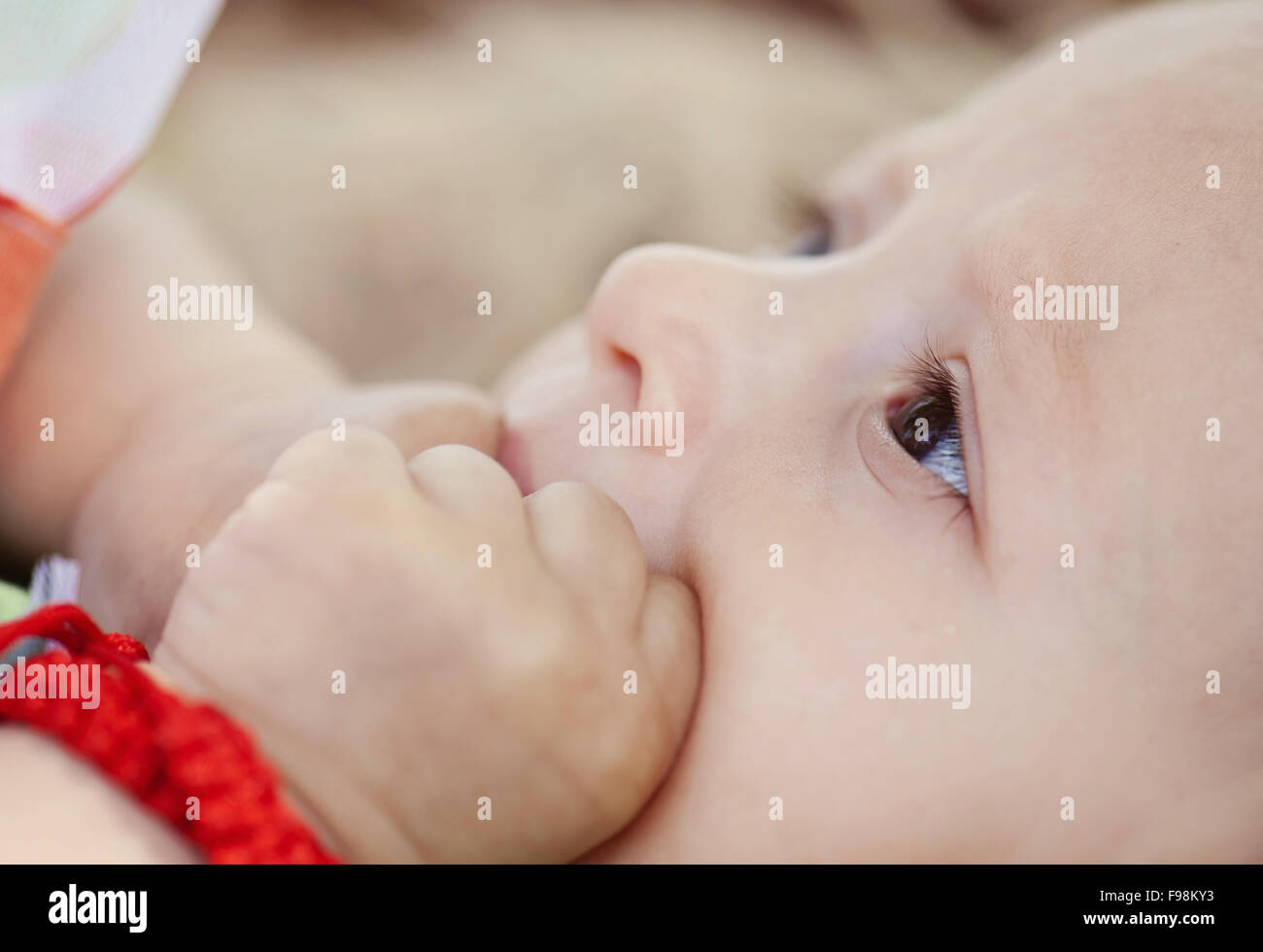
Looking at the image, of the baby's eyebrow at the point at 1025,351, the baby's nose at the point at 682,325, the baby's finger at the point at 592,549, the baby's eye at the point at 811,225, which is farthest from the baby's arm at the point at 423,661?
the baby's eye at the point at 811,225

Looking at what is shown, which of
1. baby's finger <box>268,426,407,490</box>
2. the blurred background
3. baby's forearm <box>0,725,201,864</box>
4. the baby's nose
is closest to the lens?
baby's forearm <box>0,725,201,864</box>

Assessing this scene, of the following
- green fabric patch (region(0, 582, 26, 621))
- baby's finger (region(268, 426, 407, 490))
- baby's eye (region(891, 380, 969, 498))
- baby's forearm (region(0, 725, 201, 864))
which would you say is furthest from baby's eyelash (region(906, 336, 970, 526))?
green fabric patch (region(0, 582, 26, 621))

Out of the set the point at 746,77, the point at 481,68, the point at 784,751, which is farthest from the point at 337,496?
the point at 746,77

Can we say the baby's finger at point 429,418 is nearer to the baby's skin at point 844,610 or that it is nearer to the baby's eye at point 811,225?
the baby's skin at point 844,610

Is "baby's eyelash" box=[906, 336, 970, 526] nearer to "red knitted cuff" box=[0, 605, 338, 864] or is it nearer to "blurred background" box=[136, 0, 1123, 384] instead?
"red knitted cuff" box=[0, 605, 338, 864]

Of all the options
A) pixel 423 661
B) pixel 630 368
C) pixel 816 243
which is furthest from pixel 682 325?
pixel 816 243

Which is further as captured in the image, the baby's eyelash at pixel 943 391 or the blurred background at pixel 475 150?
the blurred background at pixel 475 150

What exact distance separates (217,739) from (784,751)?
1.05 ft

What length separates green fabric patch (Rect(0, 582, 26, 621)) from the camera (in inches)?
35.7

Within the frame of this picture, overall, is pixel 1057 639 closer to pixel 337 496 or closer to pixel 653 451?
pixel 653 451

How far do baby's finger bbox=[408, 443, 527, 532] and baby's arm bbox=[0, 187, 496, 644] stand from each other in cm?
15

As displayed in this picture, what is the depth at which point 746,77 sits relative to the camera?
1.77 metres

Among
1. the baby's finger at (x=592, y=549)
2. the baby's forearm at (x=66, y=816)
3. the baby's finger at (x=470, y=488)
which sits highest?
the baby's finger at (x=470, y=488)

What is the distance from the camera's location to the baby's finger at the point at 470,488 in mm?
670
